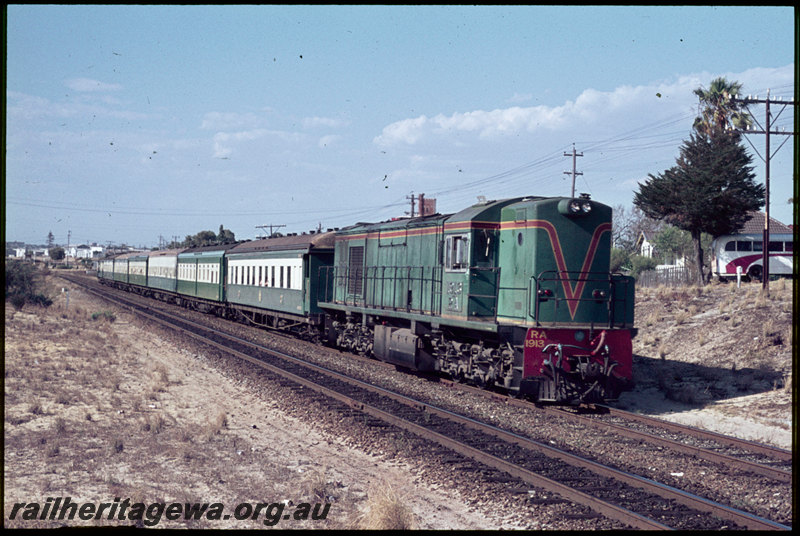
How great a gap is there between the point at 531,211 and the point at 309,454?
5.93 meters

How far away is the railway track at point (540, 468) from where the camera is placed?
6.54m

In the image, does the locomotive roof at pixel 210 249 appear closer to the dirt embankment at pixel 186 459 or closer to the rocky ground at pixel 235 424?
the rocky ground at pixel 235 424

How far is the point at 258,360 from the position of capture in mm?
17625

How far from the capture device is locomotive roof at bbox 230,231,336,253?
71.7 feet

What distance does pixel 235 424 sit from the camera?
1095cm

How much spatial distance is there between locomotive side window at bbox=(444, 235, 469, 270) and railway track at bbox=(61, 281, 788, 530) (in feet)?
9.30

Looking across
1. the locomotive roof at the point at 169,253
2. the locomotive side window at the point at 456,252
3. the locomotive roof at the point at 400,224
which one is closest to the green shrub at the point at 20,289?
the locomotive roof at the point at 169,253

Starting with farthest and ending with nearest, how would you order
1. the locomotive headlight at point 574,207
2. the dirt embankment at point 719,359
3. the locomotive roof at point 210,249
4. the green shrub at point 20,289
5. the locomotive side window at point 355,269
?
1. the locomotive roof at point 210,249
2. the green shrub at point 20,289
3. the locomotive side window at point 355,269
4. the dirt embankment at point 719,359
5. the locomotive headlight at point 574,207

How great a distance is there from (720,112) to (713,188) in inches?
196

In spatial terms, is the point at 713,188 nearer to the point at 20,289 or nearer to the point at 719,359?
the point at 719,359

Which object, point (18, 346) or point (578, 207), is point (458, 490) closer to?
point (578, 207)

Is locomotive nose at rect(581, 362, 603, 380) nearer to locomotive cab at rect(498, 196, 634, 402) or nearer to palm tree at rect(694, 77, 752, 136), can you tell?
locomotive cab at rect(498, 196, 634, 402)

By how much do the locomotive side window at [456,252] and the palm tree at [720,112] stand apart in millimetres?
31674

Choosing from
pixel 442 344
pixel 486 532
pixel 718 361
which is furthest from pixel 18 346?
pixel 718 361
